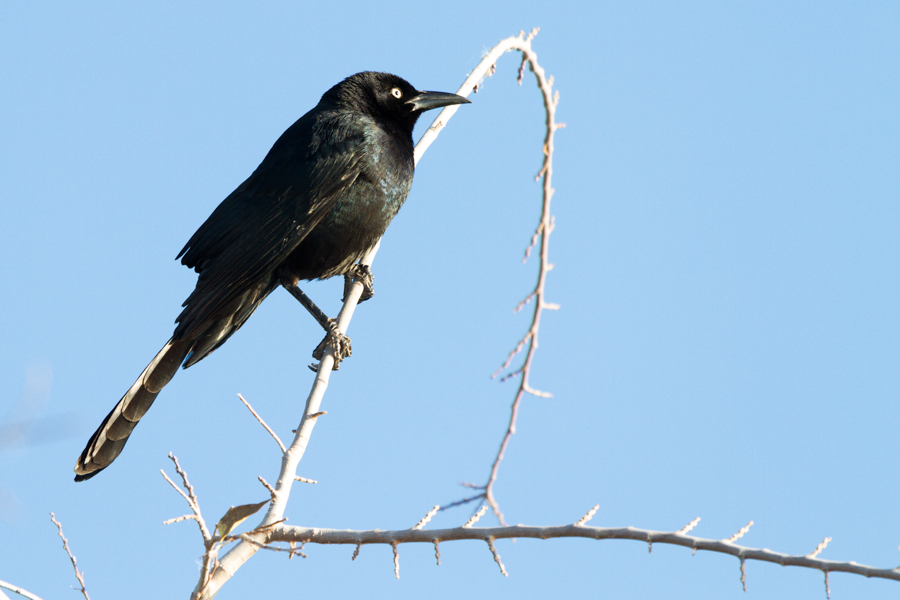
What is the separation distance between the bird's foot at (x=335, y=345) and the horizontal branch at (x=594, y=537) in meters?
1.78

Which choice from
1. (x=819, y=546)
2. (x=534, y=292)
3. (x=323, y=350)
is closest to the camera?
(x=819, y=546)

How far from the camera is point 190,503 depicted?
2.21 meters

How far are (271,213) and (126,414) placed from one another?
134 centimetres

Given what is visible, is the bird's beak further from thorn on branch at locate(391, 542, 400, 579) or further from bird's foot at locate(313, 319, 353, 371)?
thorn on branch at locate(391, 542, 400, 579)

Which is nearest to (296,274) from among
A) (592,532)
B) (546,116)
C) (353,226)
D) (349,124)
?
(353,226)

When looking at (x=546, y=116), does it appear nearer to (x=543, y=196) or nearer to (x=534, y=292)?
(x=543, y=196)

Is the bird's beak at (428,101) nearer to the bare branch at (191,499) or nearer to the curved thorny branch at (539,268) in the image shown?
the curved thorny branch at (539,268)

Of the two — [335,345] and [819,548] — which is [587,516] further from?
[335,345]

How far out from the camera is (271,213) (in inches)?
179

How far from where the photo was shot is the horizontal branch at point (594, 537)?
1882mm

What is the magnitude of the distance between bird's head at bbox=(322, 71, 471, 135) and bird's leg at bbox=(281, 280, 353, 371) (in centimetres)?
124

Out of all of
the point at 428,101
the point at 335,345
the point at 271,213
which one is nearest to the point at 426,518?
the point at 335,345

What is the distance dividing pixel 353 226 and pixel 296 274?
0.47 m

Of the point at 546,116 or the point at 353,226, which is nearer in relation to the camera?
the point at 546,116
